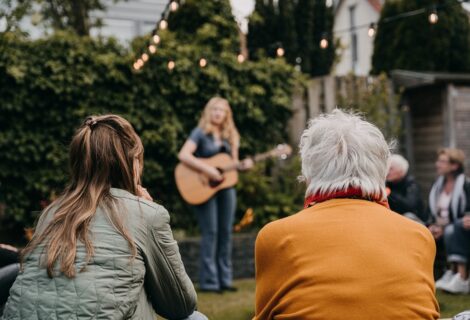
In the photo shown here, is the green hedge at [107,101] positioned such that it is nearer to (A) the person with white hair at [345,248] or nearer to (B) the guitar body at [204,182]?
(B) the guitar body at [204,182]

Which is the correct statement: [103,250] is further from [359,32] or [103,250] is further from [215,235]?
[359,32]

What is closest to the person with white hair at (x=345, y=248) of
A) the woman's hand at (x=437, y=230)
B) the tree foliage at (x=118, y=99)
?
the woman's hand at (x=437, y=230)

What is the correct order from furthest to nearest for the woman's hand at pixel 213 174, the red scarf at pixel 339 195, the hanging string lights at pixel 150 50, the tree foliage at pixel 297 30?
the tree foliage at pixel 297 30 → the hanging string lights at pixel 150 50 → the woman's hand at pixel 213 174 → the red scarf at pixel 339 195

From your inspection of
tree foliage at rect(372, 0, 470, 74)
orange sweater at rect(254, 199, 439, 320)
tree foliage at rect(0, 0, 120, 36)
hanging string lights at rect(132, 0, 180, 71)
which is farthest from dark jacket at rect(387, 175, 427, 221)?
tree foliage at rect(372, 0, 470, 74)

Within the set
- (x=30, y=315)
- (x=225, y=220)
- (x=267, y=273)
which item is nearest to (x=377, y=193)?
(x=267, y=273)

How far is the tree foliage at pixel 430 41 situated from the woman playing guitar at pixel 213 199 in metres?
7.50

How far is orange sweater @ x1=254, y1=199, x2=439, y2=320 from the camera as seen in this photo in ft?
6.61

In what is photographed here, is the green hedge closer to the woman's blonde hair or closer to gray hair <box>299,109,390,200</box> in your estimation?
the woman's blonde hair

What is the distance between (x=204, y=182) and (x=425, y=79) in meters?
4.66

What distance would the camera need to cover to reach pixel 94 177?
8.42 ft

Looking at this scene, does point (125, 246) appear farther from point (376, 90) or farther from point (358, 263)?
point (376, 90)

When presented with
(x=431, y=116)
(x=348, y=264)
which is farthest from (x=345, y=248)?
(x=431, y=116)

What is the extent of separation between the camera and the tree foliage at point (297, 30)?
12.9 metres

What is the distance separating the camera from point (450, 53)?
12.8 meters
